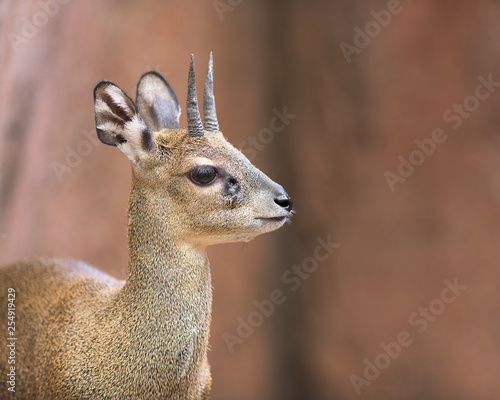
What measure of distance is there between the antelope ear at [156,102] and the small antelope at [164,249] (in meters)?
0.19

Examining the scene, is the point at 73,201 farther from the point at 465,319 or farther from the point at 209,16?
the point at 465,319

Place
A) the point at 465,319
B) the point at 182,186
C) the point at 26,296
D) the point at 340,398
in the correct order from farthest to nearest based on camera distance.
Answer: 1. the point at 340,398
2. the point at 465,319
3. the point at 26,296
4. the point at 182,186

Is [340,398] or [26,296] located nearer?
[26,296]

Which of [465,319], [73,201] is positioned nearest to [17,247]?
[73,201]

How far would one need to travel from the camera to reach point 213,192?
6.11 feet

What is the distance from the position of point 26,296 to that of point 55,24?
203cm

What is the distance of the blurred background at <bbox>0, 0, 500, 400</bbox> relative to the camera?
3625mm

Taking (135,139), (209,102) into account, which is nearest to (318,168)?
(209,102)

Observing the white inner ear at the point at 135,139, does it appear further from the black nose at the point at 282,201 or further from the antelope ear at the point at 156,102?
the black nose at the point at 282,201

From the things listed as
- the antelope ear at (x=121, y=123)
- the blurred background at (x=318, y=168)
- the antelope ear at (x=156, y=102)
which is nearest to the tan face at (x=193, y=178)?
the antelope ear at (x=121, y=123)

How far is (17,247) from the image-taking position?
3.56 m

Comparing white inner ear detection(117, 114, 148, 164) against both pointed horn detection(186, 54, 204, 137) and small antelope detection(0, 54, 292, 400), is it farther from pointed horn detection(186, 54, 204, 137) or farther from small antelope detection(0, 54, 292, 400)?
pointed horn detection(186, 54, 204, 137)

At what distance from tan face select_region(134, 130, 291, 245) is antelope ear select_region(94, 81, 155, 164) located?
5 cm

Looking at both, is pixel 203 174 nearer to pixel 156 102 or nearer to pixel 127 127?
pixel 127 127
